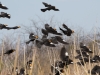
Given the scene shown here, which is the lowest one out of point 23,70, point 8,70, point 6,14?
point 8,70

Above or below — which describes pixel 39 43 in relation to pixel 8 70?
above

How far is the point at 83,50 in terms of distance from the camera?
1.62 meters

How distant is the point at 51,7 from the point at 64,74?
45 centimetres

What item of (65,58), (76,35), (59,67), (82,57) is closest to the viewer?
(65,58)

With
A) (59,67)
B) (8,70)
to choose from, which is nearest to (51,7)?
(59,67)

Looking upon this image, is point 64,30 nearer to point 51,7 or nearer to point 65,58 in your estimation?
point 65,58

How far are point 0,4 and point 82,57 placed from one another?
643mm

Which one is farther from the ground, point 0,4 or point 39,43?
point 0,4

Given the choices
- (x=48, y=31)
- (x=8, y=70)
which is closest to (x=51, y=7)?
(x=48, y=31)

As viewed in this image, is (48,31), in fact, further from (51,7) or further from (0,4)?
(0,4)

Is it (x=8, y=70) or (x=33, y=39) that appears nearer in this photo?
(x=33, y=39)

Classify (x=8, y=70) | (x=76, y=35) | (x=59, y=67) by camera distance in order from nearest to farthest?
1. (x=59, y=67)
2. (x=76, y=35)
3. (x=8, y=70)

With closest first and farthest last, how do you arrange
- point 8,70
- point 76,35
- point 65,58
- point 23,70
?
point 65,58 → point 23,70 → point 76,35 → point 8,70

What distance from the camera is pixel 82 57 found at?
1.66 metres
